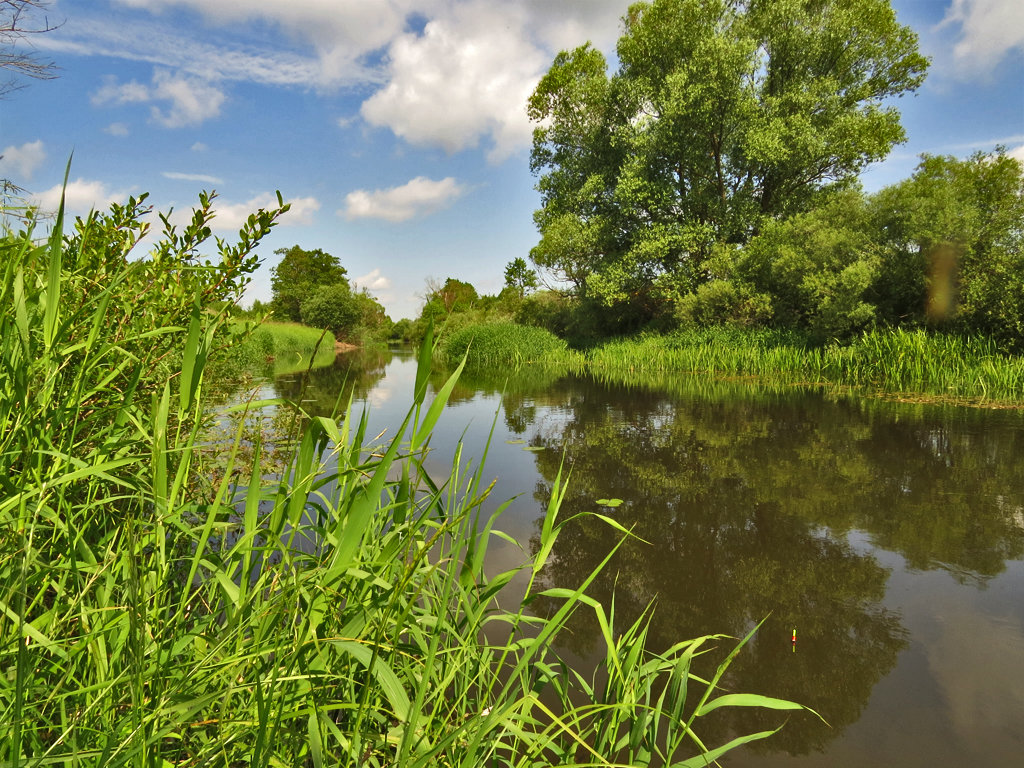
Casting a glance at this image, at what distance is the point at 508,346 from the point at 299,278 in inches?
1097

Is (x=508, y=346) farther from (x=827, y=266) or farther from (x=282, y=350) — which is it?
(x=827, y=266)

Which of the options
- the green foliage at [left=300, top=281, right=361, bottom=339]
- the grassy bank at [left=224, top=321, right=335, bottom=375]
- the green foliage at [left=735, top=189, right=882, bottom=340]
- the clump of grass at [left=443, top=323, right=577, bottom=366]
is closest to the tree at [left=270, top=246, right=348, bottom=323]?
the green foliage at [left=300, top=281, right=361, bottom=339]

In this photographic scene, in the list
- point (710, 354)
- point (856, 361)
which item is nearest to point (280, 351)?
point (710, 354)

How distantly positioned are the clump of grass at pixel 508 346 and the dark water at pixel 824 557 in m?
13.9

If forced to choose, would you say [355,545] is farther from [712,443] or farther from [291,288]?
[291,288]

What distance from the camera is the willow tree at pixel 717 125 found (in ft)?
55.8

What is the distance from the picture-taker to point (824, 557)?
3.45 m

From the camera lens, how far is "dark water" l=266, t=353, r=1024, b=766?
204cm

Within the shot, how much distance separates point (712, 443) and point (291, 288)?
39318 mm

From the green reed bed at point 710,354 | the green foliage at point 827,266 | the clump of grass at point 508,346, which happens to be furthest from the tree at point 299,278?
the green foliage at point 827,266

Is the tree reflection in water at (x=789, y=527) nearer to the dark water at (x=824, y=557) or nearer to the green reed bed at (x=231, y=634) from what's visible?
the dark water at (x=824, y=557)

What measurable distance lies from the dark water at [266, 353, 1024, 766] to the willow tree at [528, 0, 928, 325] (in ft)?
40.4

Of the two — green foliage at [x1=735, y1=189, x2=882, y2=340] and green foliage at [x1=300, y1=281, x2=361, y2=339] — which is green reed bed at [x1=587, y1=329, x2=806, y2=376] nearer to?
green foliage at [x1=735, y1=189, x2=882, y2=340]

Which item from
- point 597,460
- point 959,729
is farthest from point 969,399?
point 959,729
